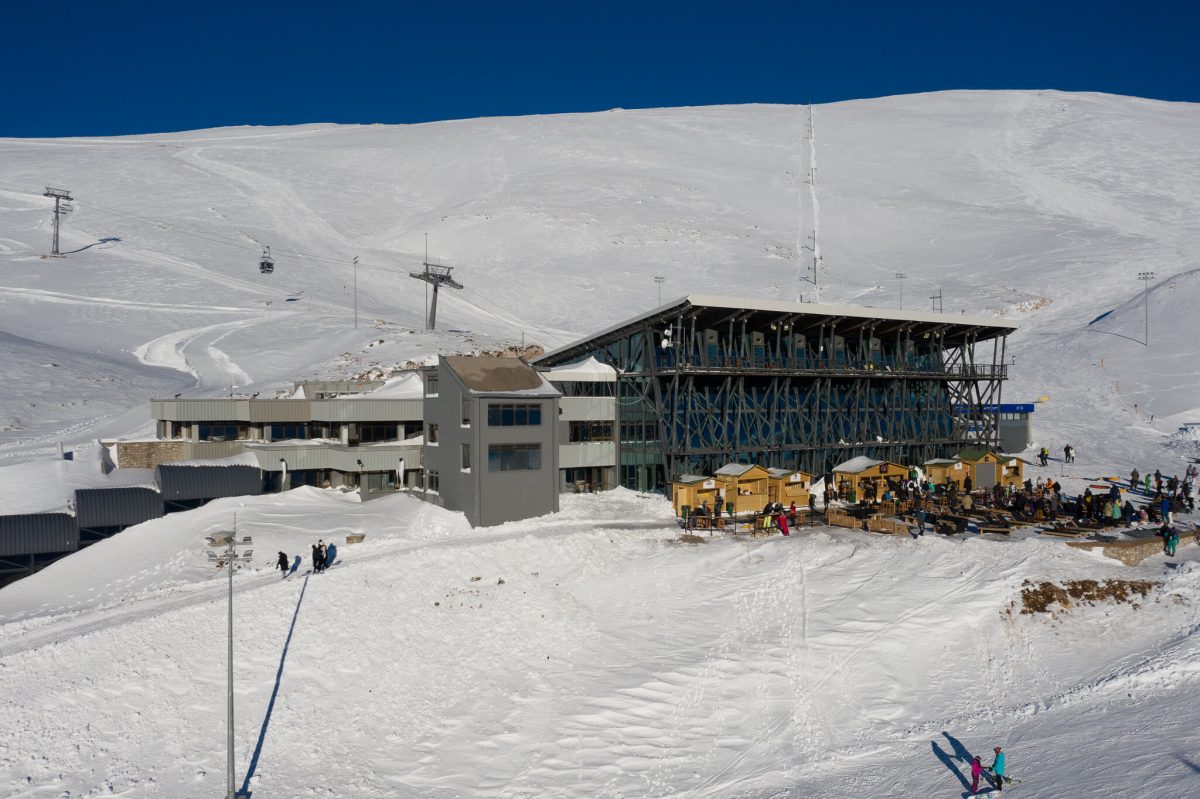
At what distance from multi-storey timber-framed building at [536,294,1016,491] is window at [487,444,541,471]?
7.39m

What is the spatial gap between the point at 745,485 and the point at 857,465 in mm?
6892

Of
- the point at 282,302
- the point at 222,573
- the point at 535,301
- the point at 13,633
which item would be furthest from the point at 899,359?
the point at 282,302

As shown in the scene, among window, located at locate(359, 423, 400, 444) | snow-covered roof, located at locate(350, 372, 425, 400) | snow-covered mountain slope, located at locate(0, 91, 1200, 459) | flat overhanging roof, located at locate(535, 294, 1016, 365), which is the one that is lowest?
window, located at locate(359, 423, 400, 444)

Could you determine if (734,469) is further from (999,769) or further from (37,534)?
(37,534)

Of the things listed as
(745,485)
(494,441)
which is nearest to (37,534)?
(494,441)

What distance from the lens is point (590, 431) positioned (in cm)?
4353

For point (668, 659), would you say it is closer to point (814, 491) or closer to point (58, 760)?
point (58, 760)

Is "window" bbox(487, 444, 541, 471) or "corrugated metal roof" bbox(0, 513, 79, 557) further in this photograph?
"window" bbox(487, 444, 541, 471)

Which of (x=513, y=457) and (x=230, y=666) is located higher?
(x=513, y=457)

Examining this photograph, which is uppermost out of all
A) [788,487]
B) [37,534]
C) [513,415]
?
[513,415]

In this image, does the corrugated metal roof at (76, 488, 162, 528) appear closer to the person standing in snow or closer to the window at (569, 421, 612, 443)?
the window at (569, 421, 612, 443)

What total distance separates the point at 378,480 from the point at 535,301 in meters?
57.9

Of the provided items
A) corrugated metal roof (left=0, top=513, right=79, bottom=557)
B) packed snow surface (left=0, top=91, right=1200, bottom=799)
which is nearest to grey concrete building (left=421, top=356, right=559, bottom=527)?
packed snow surface (left=0, top=91, right=1200, bottom=799)

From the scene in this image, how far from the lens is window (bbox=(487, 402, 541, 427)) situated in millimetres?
36031
